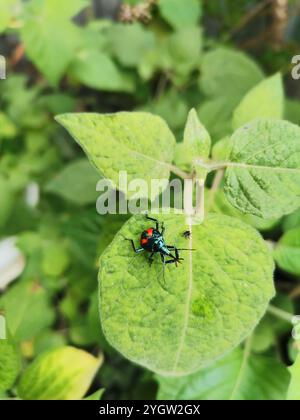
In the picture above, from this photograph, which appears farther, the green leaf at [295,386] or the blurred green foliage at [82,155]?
the blurred green foliage at [82,155]

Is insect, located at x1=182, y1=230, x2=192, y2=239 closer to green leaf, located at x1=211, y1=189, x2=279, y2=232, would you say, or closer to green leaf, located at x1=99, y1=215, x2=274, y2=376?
green leaf, located at x1=99, y1=215, x2=274, y2=376

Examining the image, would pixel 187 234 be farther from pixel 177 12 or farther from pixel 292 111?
pixel 177 12

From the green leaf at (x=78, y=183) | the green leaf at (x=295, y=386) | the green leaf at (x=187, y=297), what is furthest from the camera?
the green leaf at (x=78, y=183)

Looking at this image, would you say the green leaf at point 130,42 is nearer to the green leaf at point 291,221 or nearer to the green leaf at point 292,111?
the green leaf at point 292,111

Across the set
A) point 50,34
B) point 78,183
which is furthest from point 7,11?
point 78,183

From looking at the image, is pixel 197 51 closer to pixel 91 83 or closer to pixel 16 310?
pixel 91 83

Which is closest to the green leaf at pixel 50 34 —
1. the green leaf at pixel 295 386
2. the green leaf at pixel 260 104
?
the green leaf at pixel 260 104
